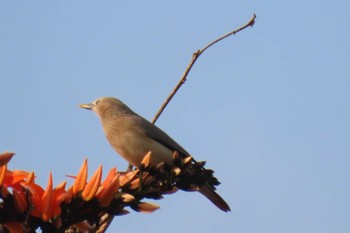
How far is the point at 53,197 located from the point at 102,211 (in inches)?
7.0

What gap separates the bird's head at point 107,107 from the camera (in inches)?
281

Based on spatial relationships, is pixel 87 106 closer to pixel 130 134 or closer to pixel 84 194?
pixel 130 134

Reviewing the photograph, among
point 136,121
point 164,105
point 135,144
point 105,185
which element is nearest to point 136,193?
point 105,185

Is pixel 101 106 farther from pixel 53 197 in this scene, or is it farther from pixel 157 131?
pixel 53 197

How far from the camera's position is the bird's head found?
715cm

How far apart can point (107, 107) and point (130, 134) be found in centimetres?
66

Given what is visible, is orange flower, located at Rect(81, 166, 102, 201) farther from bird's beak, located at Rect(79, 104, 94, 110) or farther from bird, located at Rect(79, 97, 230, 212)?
bird's beak, located at Rect(79, 104, 94, 110)

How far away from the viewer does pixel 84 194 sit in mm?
2494

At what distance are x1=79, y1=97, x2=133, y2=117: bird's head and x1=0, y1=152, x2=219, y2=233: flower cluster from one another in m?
4.39

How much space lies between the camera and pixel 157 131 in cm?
654

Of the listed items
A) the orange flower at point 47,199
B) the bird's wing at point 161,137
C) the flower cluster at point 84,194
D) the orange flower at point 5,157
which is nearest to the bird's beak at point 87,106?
the bird's wing at point 161,137

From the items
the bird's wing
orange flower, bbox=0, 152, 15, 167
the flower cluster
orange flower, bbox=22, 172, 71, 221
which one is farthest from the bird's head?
orange flower, bbox=0, 152, 15, 167

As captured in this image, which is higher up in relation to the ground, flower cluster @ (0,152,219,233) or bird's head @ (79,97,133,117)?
bird's head @ (79,97,133,117)

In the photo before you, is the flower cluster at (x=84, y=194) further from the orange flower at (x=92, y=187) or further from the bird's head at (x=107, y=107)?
the bird's head at (x=107, y=107)
